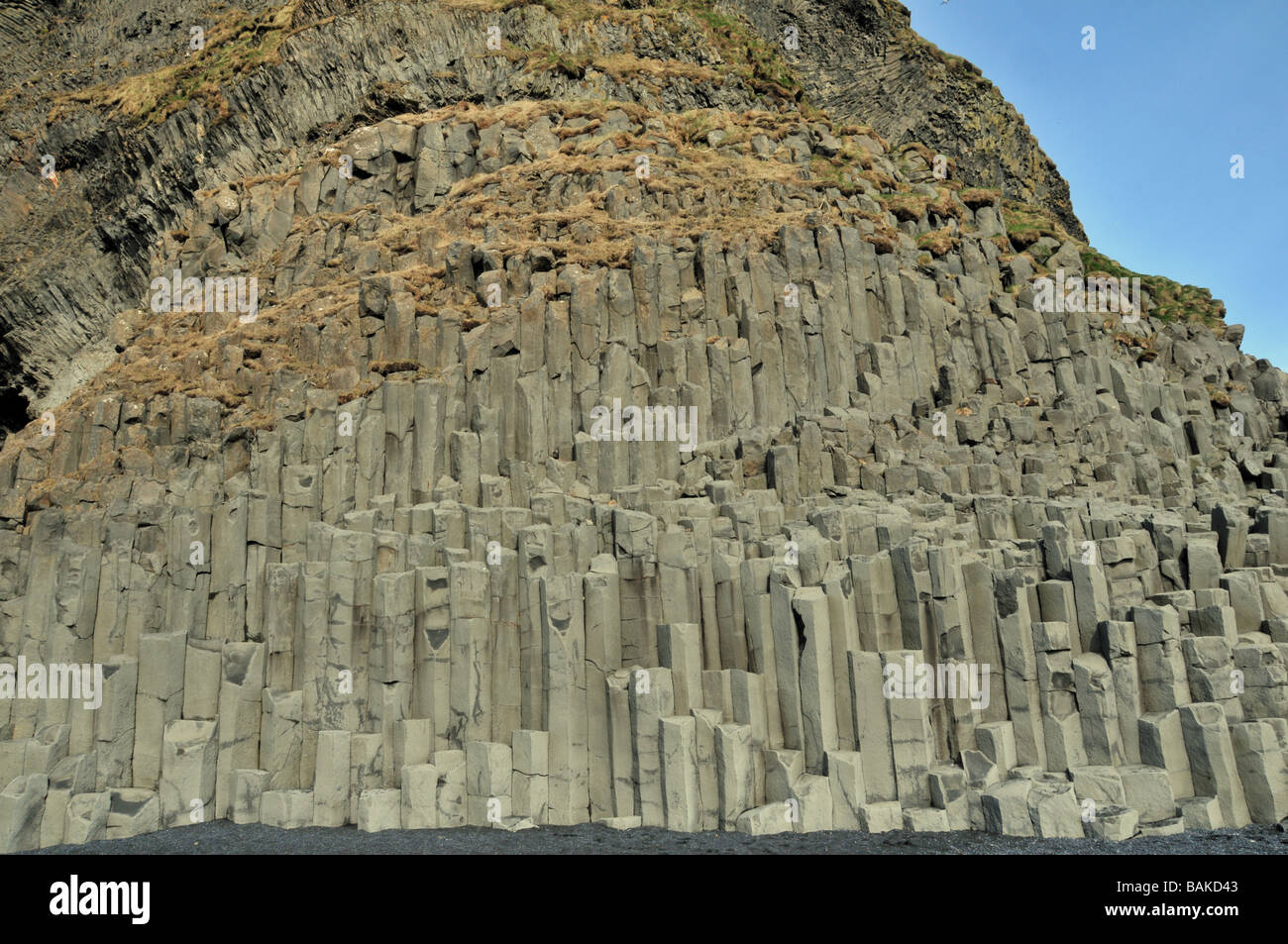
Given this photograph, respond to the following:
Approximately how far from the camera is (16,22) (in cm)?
4009

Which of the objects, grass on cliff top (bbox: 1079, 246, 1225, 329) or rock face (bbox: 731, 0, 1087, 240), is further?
rock face (bbox: 731, 0, 1087, 240)

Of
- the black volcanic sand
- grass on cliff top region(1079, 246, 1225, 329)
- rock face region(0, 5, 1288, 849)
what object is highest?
grass on cliff top region(1079, 246, 1225, 329)

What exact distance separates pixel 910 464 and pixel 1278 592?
5.18 metres

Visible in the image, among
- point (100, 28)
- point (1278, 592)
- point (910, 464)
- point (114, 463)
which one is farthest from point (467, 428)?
point (100, 28)

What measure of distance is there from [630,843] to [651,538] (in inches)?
149

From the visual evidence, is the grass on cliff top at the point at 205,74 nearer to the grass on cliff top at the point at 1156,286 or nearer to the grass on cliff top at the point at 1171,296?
the grass on cliff top at the point at 1156,286

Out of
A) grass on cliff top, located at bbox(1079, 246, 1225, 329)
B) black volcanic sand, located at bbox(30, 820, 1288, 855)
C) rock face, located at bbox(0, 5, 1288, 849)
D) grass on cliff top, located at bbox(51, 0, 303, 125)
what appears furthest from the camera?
grass on cliff top, located at bbox(51, 0, 303, 125)

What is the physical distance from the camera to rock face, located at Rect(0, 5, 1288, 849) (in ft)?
35.6

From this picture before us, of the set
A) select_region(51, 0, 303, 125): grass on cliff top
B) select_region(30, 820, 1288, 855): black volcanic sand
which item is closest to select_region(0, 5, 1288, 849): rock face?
select_region(30, 820, 1288, 855): black volcanic sand

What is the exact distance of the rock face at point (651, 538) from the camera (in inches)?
427

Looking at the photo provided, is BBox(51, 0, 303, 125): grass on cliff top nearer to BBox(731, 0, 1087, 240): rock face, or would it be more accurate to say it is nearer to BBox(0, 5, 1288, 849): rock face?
BBox(0, 5, 1288, 849): rock face

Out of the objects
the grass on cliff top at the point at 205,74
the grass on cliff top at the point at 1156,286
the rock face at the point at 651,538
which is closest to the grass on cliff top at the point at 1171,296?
the grass on cliff top at the point at 1156,286

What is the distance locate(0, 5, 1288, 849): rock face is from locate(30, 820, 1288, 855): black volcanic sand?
0.82 ft

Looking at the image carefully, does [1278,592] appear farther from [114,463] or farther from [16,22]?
[16,22]
